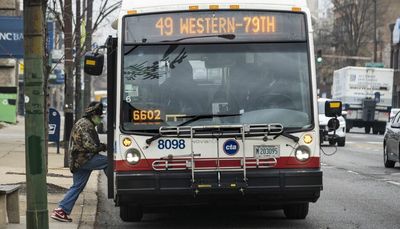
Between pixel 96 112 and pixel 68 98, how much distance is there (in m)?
10.2

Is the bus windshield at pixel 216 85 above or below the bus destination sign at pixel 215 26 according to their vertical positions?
below

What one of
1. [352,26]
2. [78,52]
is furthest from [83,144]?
[352,26]

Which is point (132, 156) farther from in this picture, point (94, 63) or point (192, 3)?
point (192, 3)

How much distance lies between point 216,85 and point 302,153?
1.33 m

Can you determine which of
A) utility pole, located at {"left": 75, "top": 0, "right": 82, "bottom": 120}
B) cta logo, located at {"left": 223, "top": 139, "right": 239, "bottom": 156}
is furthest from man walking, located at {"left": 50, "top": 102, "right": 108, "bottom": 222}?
utility pole, located at {"left": 75, "top": 0, "right": 82, "bottom": 120}

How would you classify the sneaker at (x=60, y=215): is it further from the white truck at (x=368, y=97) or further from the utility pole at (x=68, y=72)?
the white truck at (x=368, y=97)

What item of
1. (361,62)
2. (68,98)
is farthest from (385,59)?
(68,98)

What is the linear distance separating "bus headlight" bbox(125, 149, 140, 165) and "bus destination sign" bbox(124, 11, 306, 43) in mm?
1364

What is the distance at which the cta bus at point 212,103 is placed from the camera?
8969 millimetres

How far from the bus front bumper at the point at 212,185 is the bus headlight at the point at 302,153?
0.15m

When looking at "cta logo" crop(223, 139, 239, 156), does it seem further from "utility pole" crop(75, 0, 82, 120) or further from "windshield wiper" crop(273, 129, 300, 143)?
"utility pole" crop(75, 0, 82, 120)

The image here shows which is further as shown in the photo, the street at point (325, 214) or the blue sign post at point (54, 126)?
the blue sign post at point (54, 126)

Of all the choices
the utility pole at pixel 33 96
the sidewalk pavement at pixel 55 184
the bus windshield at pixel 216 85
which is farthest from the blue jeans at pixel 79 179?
the utility pole at pixel 33 96

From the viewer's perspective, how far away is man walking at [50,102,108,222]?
33.2 feet
